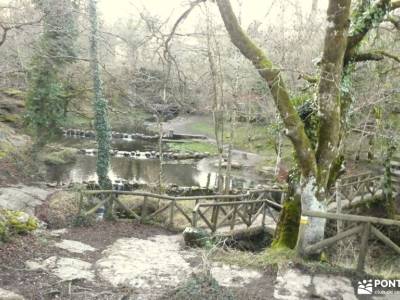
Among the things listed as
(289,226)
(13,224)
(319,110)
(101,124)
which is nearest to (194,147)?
(101,124)

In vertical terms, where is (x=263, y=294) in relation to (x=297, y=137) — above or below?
below

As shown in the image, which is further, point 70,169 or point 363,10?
point 70,169

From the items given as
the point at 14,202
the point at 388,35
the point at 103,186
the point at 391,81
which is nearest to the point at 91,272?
the point at 14,202

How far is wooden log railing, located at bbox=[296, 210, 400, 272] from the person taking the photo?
6.09 m

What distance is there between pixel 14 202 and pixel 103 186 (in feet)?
12.9

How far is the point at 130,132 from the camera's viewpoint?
3616 cm

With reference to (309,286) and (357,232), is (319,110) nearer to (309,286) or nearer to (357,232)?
(357,232)

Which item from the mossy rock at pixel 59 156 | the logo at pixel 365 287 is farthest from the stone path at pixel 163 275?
the mossy rock at pixel 59 156

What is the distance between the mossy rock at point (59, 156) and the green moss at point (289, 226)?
54.9 feet

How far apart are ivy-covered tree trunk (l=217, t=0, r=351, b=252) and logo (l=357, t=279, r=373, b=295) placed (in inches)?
43.1

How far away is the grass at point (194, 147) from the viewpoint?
30094 mm

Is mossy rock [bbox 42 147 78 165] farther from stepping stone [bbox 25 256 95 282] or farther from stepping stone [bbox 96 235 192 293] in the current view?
stepping stone [bbox 25 256 95 282]

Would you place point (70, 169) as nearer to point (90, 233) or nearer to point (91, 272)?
point (90, 233)

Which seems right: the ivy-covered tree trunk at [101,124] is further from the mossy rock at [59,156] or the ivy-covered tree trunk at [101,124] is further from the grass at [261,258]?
the grass at [261,258]
